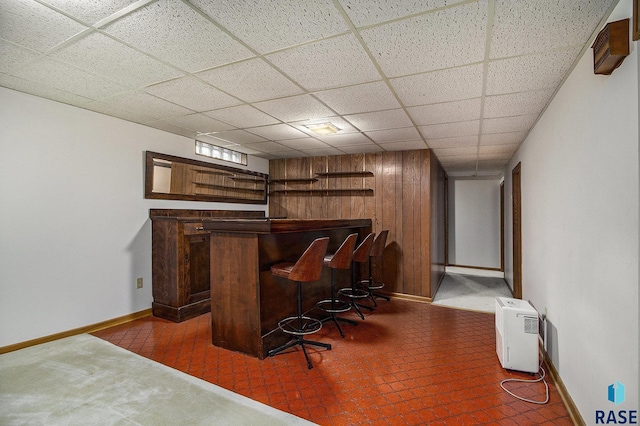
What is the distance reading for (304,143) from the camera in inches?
194

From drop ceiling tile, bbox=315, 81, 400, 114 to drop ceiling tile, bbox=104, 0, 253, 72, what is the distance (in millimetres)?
986

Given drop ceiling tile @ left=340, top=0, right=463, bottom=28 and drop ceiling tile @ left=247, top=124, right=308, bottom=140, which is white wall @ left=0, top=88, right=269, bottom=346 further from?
drop ceiling tile @ left=340, top=0, right=463, bottom=28

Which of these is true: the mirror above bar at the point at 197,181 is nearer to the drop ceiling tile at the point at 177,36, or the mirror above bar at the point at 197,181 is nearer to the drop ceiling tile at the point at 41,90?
the drop ceiling tile at the point at 41,90

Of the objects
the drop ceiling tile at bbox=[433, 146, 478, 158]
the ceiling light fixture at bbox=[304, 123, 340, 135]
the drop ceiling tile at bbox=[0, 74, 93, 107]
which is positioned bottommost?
the drop ceiling tile at bbox=[433, 146, 478, 158]

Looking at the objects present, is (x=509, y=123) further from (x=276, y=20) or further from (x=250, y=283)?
(x=250, y=283)

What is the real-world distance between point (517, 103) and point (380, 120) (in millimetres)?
1400

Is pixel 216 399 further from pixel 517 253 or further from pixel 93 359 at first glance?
pixel 517 253

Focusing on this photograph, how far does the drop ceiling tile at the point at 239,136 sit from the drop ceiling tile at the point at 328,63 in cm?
191

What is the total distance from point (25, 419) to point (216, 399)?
3.91 feet

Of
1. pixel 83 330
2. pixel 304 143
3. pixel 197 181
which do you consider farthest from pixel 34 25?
pixel 304 143

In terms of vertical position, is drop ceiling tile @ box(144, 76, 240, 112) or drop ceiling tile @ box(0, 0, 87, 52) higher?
drop ceiling tile @ box(0, 0, 87, 52)

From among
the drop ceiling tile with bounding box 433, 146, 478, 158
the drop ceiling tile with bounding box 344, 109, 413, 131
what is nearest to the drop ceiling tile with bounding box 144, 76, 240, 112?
the drop ceiling tile with bounding box 344, 109, 413, 131

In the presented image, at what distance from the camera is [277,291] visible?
3.11 meters

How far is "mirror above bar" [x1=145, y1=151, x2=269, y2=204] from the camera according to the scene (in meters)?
4.22
